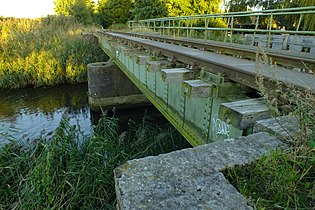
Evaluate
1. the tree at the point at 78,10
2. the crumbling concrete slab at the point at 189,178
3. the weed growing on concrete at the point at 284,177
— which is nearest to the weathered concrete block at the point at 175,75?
the crumbling concrete slab at the point at 189,178

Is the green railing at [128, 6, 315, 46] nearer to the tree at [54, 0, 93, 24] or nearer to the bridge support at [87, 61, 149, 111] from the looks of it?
the bridge support at [87, 61, 149, 111]

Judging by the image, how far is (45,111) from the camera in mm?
12375

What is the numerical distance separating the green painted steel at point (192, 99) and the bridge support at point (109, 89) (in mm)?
6825

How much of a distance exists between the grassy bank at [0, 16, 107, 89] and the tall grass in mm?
11396

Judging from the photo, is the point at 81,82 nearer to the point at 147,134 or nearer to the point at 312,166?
the point at 147,134

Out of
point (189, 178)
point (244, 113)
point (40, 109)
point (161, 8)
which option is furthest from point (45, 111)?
point (161, 8)

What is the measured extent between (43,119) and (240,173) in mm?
11447

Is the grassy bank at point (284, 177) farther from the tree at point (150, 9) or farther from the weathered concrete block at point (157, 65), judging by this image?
the tree at point (150, 9)

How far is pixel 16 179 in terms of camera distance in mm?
5078

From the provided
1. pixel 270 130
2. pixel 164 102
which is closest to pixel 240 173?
pixel 270 130

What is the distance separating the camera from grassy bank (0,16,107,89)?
16156 millimetres

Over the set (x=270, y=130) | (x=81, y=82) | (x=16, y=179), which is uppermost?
(x=270, y=130)

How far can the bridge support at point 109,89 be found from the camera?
12.8 meters

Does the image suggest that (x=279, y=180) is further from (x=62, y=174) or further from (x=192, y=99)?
(x=62, y=174)
